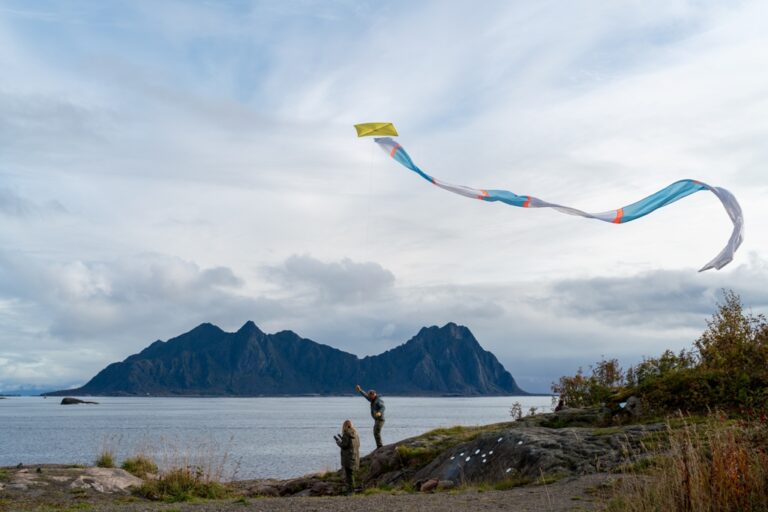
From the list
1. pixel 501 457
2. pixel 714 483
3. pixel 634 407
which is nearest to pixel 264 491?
pixel 501 457

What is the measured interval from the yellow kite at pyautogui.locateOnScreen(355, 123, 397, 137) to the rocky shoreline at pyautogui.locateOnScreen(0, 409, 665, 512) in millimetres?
7349

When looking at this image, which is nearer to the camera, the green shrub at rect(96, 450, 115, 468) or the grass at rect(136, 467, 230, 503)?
the grass at rect(136, 467, 230, 503)

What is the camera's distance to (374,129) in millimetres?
15836

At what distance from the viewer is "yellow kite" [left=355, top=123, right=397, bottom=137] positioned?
1561 centimetres

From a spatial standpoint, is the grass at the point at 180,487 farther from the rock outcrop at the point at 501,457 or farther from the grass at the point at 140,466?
the grass at the point at 140,466

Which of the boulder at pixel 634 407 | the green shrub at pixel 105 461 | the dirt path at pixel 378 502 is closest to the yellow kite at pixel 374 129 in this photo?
the dirt path at pixel 378 502

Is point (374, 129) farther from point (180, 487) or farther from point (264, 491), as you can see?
point (264, 491)

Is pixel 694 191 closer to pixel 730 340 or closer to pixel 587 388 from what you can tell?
pixel 730 340

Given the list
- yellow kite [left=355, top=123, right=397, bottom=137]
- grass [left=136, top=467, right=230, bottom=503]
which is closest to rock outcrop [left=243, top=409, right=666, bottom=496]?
grass [left=136, top=467, right=230, bottom=503]

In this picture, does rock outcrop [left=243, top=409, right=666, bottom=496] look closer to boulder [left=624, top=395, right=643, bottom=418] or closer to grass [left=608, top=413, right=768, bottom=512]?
boulder [left=624, top=395, right=643, bottom=418]

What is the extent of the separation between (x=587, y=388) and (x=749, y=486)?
83.5 ft

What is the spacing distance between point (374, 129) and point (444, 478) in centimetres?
925

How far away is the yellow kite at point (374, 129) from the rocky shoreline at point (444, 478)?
7.35 meters

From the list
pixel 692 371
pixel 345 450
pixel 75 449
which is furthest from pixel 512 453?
pixel 75 449
